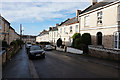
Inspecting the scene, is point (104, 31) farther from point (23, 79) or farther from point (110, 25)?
point (23, 79)

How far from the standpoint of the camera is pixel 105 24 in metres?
15.4

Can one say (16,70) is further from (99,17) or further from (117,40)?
(99,17)

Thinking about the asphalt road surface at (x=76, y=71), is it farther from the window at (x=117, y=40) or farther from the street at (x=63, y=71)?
the window at (x=117, y=40)

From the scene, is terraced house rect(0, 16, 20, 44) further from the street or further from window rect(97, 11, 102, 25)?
window rect(97, 11, 102, 25)

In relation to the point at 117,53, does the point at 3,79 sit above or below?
below

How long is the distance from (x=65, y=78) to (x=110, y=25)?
11799 mm

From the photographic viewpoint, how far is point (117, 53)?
1038 centimetres

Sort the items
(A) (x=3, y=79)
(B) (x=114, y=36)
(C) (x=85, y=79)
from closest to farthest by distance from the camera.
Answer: (C) (x=85, y=79) < (A) (x=3, y=79) < (B) (x=114, y=36)

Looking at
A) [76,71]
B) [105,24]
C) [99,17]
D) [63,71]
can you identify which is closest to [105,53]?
[105,24]

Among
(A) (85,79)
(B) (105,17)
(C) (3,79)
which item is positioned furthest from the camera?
(B) (105,17)

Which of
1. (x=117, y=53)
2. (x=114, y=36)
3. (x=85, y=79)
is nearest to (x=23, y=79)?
(x=85, y=79)

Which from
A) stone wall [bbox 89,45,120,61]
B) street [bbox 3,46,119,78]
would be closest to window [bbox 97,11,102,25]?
stone wall [bbox 89,45,120,61]

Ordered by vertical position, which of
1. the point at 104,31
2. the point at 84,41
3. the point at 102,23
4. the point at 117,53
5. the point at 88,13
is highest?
the point at 88,13

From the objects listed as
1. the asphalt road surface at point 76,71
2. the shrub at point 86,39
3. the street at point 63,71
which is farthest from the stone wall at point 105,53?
the shrub at point 86,39
